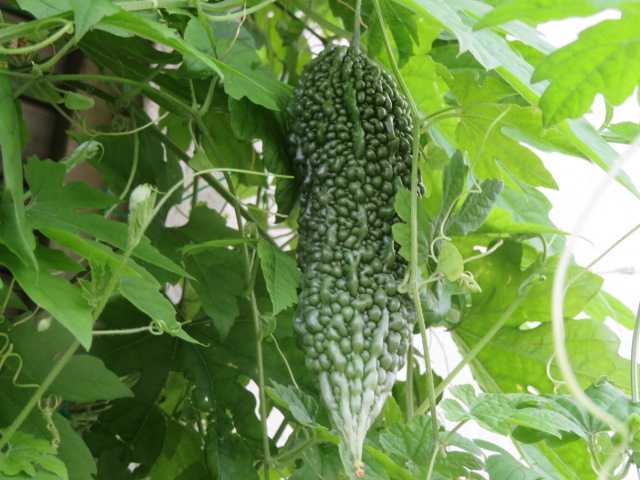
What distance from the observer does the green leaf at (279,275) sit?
0.76m

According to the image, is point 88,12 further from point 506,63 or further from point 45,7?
point 506,63

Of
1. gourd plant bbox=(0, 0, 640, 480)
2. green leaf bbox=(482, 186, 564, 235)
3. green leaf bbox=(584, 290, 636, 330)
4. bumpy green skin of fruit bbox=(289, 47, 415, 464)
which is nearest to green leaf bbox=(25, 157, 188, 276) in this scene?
gourd plant bbox=(0, 0, 640, 480)

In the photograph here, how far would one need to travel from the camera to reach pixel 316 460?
0.82 metres

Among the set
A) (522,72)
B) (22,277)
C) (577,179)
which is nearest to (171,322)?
(22,277)

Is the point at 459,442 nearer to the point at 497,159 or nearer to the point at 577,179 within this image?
the point at 497,159

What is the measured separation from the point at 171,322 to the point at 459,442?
273 mm

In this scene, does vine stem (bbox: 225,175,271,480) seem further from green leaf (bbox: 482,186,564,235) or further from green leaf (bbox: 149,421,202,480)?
green leaf (bbox: 482,186,564,235)

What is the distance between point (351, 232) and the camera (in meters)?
0.74

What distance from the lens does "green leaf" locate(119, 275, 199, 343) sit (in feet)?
2.30

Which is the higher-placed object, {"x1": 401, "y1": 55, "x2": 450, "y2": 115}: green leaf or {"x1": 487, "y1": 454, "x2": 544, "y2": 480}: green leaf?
{"x1": 401, "y1": 55, "x2": 450, "y2": 115}: green leaf

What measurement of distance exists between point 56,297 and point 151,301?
0.31 feet

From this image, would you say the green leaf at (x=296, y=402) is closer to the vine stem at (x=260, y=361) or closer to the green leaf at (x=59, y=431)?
the vine stem at (x=260, y=361)

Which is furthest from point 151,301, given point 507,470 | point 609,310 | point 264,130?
point 609,310

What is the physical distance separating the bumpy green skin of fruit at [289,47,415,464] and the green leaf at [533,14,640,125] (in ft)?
0.64
